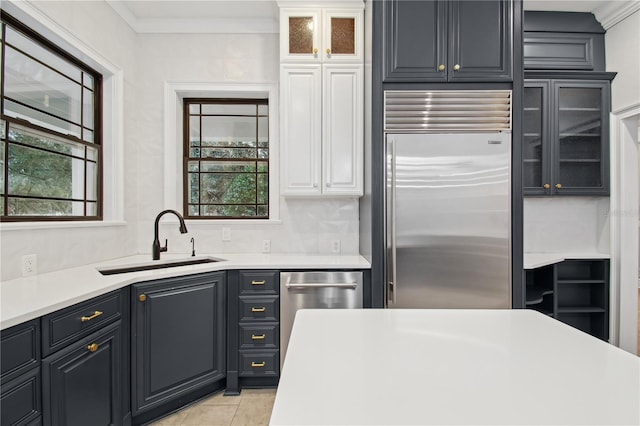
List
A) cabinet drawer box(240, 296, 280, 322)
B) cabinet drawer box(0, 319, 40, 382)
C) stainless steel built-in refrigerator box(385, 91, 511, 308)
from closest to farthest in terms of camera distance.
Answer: cabinet drawer box(0, 319, 40, 382)
stainless steel built-in refrigerator box(385, 91, 511, 308)
cabinet drawer box(240, 296, 280, 322)

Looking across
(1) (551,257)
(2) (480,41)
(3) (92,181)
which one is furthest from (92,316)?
(1) (551,257)

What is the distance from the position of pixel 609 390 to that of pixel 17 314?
1.73 metres

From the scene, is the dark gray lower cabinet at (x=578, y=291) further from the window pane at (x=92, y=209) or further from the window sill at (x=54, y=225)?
the window pane at (x=92, y=209)

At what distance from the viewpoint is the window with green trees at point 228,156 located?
3.13 meters

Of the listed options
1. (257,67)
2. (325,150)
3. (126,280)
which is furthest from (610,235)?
(126,280)

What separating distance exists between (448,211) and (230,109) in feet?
7.07

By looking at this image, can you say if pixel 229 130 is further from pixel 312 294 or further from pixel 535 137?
pixel 535 137

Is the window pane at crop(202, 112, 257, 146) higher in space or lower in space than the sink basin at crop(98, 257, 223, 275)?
higher

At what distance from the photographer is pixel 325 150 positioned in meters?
2.65

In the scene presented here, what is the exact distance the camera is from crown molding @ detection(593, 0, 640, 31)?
2.84m

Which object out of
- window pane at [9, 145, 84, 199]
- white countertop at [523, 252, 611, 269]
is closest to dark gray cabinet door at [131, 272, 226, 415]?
window pane at [9, 145, 84, 199]

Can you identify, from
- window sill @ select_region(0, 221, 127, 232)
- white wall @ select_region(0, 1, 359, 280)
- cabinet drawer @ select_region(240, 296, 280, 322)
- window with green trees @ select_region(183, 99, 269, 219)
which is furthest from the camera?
window with green trees @ select_region(183, 99, 269, 219)

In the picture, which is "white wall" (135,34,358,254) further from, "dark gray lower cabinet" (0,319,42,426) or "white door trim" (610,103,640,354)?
"white door trim" (610,103,640,354)

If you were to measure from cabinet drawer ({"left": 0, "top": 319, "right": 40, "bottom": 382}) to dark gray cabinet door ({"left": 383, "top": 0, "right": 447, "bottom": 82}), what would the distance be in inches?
90.2
